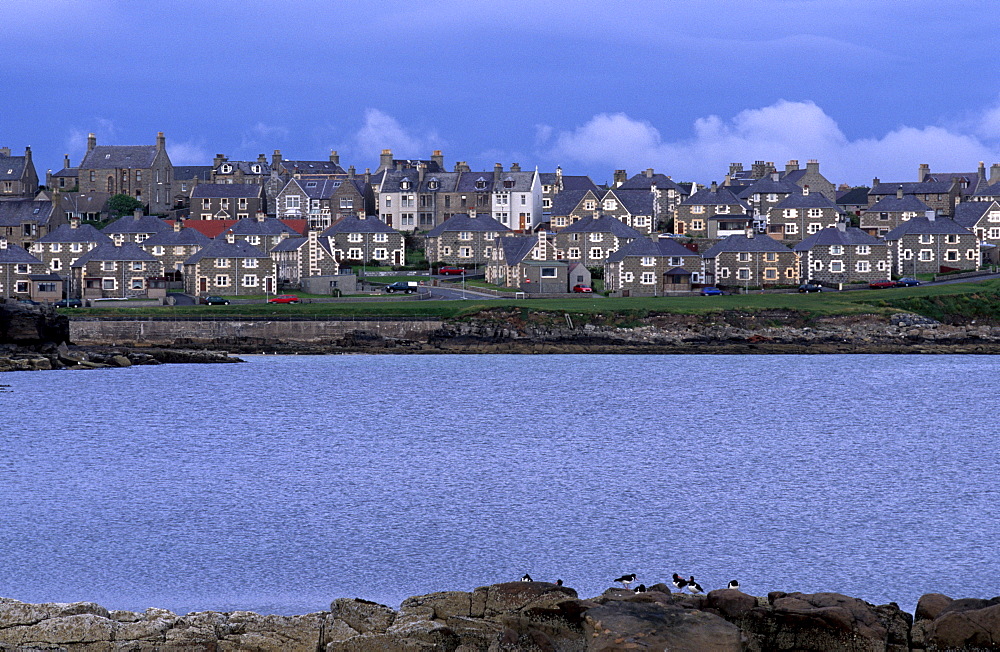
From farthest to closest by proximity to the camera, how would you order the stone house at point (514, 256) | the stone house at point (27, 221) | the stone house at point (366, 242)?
the stone house at point (27, 221) < the stone house at point (366, 242) < the stone house at point (514, 256)

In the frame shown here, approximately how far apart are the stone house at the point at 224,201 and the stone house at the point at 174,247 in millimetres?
24600

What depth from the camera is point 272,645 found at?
75.9 feet

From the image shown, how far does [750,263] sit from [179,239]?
49.9 m

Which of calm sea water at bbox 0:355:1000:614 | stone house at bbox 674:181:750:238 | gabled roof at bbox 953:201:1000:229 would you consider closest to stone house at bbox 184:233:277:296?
calm sea water at bbox 0:355:1000:614

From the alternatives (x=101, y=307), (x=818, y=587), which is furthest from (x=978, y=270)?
(x=818, y=587)

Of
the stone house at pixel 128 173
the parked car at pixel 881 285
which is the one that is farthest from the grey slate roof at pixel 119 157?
the parked car at pixel 881 285

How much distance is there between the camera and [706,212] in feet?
457

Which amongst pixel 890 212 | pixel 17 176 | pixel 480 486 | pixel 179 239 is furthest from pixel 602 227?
pixel 480 486

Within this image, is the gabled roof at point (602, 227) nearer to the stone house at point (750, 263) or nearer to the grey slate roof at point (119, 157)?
the stone house at point (750, 263)

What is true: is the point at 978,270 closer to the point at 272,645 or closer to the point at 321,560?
the point at 321,560

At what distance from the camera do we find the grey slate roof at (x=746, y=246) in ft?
376

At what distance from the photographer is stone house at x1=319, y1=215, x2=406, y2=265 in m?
127

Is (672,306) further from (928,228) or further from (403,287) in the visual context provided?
(928,228)

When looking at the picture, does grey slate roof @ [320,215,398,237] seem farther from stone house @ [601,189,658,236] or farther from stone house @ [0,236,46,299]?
stone house @ [0,236,46,299]
